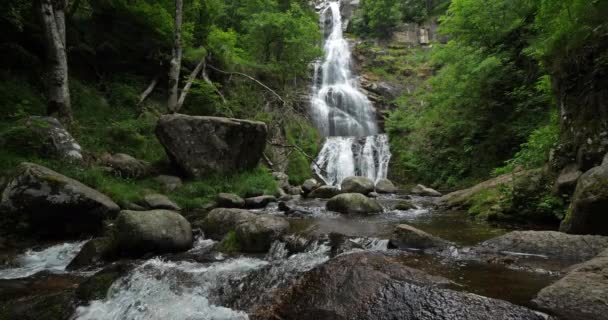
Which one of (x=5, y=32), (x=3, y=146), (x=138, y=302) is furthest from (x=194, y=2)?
(x=138, y=302)

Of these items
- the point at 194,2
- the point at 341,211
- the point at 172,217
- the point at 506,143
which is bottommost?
the point at 341,211

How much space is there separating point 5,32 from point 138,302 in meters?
10.2

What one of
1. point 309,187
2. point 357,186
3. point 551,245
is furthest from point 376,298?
point 309,187

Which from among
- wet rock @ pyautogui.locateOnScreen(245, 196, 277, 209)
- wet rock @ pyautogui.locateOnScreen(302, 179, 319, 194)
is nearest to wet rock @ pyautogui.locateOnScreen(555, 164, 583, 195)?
wet rock @ pyautogui.locateOnScreen(245, 196, 277, 209)

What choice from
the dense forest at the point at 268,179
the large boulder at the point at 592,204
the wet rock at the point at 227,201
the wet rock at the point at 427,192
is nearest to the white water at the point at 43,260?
the dense forest at the point at 268,179

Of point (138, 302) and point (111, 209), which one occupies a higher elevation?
point (111, 209)

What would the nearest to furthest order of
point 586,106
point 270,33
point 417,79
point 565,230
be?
point 565,230
point 586,106
point 270,33
point 417,79

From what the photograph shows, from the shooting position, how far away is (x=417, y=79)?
30.0 metres

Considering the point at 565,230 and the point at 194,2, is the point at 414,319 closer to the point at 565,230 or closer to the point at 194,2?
the point at 565,230

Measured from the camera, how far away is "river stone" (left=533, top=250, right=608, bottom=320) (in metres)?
2.63

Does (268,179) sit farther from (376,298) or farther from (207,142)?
(376,298)

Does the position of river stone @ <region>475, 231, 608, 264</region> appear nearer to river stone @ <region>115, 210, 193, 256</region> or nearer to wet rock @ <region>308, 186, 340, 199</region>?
river stone @ <region>115, 210, 193, 256</region>

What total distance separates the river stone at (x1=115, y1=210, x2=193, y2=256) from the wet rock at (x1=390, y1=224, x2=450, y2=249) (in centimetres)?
362

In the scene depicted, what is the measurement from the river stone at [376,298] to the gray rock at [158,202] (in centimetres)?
567
